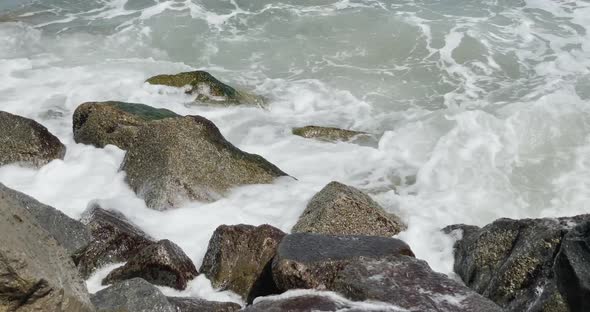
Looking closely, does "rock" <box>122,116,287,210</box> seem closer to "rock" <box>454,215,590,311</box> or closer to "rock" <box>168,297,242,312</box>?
"rock" <box>168,297,242,312</box>

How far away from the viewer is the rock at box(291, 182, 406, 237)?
6715 millimetres

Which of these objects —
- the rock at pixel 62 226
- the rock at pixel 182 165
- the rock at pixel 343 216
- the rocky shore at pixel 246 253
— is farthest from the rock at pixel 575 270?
the rock at pixel 182 165

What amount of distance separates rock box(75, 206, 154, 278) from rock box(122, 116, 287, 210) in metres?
0.94

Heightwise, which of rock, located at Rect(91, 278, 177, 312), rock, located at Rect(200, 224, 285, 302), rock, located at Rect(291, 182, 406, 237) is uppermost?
rock, located at Rect(91, 278, 177, 312)

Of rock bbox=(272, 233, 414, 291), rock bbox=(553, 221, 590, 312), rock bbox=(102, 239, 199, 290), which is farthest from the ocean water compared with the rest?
rock bbox=(553, 221, 590, 312)

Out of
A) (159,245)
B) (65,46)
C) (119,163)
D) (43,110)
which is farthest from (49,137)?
(65,46)

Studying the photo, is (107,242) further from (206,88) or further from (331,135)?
(206,88)

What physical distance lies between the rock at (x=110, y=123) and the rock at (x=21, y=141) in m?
0.82

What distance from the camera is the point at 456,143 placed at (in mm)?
10430

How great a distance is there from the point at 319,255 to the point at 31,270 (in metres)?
2.43

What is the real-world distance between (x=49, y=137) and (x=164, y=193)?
2.31 metres

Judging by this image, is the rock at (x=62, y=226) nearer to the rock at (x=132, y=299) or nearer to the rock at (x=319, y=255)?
the rock at (x=132, y=299)

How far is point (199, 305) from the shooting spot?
4.96 meters

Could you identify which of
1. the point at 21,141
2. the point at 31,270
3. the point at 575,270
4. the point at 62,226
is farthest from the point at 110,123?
the point at 575,270
